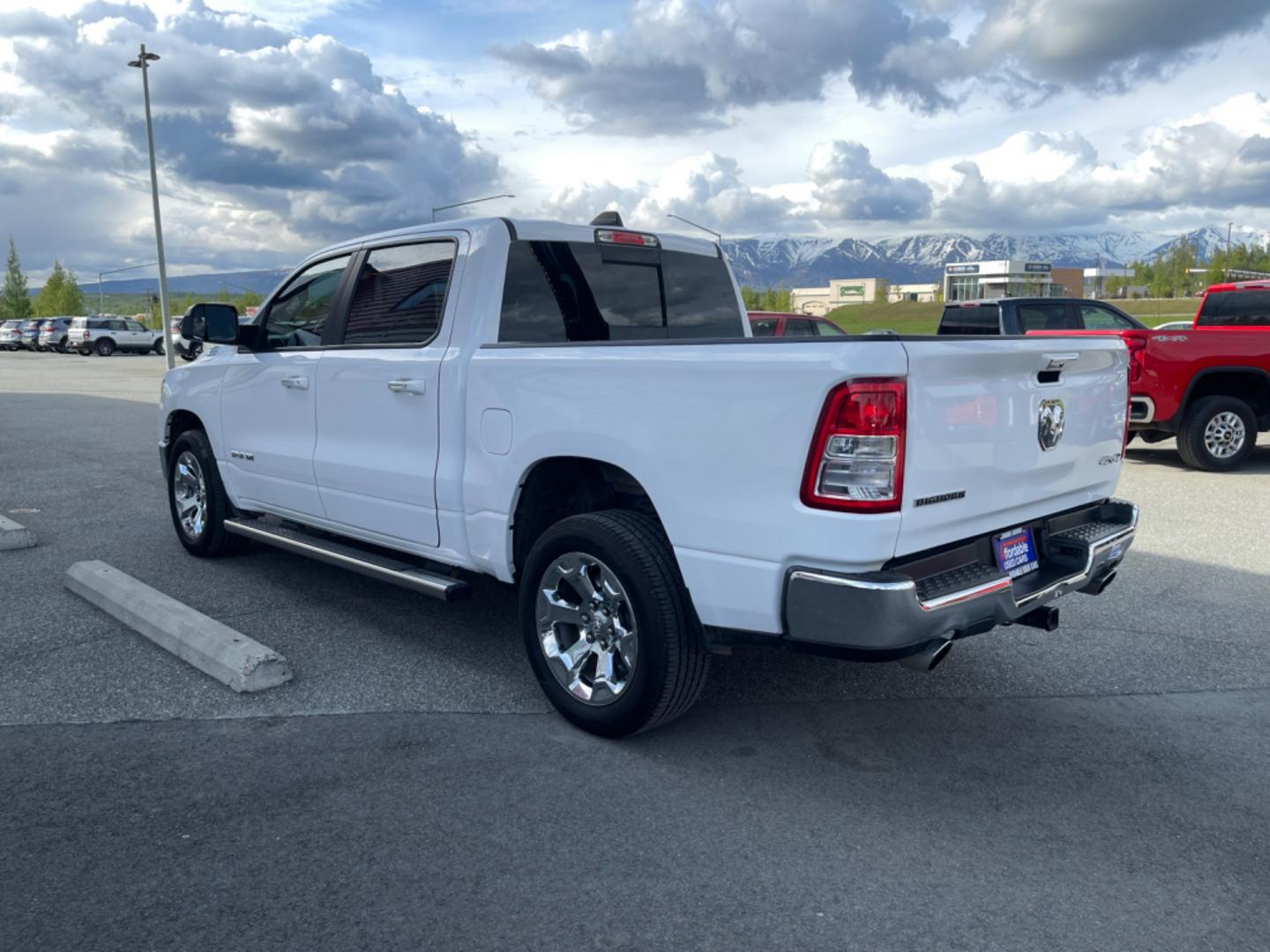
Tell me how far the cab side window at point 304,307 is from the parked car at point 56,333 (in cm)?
5078

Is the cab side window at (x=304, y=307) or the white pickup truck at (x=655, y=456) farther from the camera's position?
the cab side window at (x=304, y=307)

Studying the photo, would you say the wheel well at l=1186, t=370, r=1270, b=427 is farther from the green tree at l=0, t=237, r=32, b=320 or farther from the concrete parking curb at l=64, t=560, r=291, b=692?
the green tree at l=0, t=237, r=32, b=320

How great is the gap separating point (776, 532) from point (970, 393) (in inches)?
31.1

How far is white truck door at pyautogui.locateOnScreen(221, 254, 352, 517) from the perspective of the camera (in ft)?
17.9

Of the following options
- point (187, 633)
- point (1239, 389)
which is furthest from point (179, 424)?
point (1239, 389)

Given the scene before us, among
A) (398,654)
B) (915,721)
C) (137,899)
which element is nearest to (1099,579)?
(915,721)

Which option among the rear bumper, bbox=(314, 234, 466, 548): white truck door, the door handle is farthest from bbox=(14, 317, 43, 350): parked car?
the rear bumper

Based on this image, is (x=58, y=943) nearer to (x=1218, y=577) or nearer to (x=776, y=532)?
(x=776, y=532)

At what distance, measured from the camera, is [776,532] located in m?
3.32

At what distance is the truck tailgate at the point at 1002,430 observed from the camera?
3.26 metres

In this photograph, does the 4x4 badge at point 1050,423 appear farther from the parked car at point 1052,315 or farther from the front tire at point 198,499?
the parked car at point 1052,315

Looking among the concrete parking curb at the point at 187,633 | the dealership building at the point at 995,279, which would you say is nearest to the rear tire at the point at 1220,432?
the concrete parking curb at the point at 187,633

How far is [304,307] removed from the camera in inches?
225

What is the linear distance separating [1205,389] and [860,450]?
9.43m
